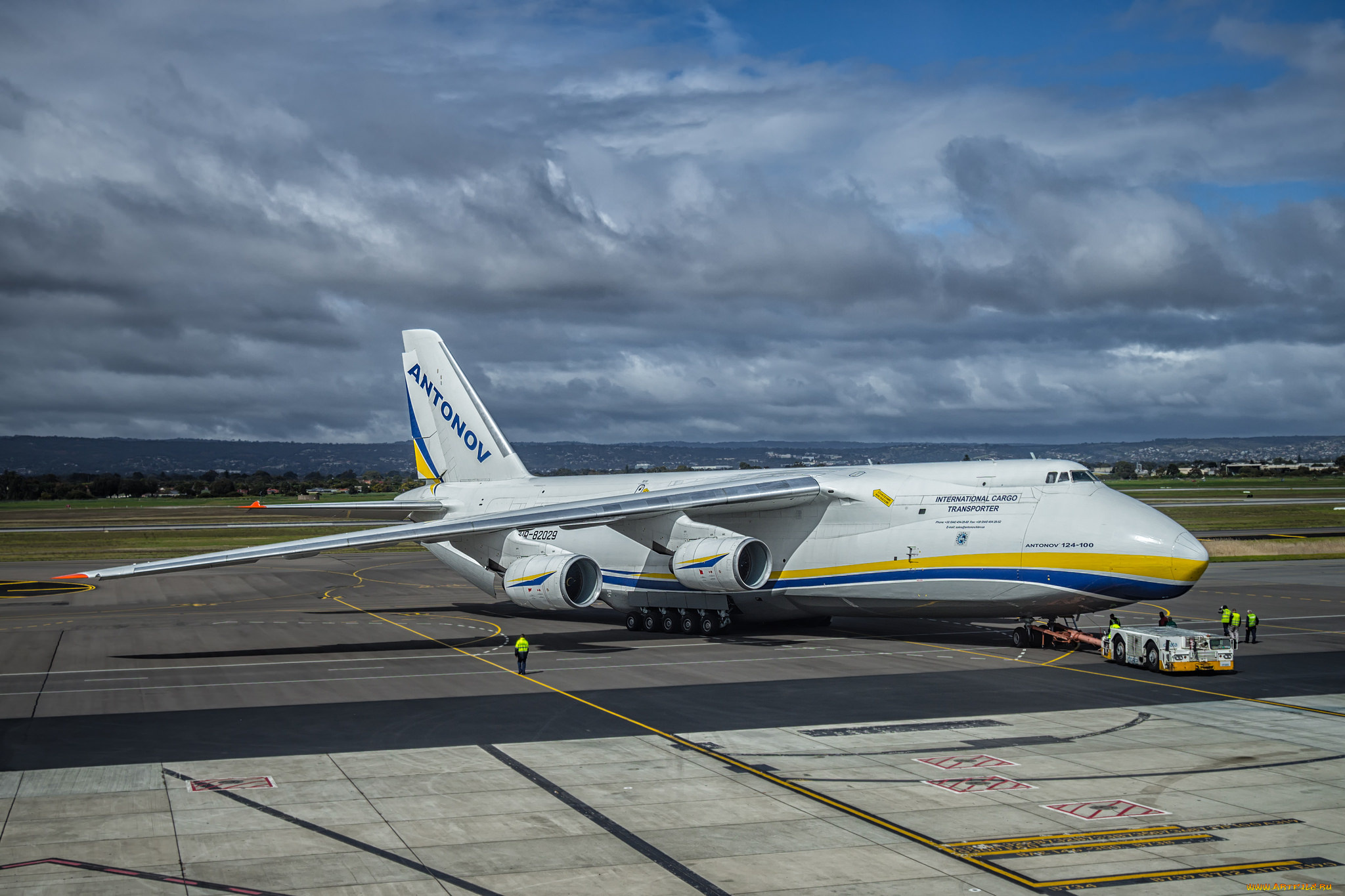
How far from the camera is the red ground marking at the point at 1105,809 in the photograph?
568 inches

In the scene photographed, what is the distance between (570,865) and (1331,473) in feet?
649

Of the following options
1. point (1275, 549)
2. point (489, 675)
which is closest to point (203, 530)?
point (489, 675)

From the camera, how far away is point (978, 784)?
16.0 metres

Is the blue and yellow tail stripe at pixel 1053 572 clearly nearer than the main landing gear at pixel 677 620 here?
Yes

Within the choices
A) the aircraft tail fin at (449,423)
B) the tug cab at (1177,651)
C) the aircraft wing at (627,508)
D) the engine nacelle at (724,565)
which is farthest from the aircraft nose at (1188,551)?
the aircraft tail fin at (449,423)

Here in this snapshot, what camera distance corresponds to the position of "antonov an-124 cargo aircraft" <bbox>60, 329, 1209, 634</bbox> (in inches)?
1083

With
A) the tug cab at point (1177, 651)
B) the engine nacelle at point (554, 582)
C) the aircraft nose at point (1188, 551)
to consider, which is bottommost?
the tug cab at point (1177, 651)

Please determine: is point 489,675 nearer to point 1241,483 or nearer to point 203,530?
point 203,530

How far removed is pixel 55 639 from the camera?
3344 cm

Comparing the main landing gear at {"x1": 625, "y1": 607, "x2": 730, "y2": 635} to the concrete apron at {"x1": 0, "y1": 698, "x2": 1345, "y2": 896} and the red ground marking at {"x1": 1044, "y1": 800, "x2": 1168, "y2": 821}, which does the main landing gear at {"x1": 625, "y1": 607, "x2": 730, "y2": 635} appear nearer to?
the concrete apron at {"x1": 0, "y1": 698, "x2": 1345, "y2": 896}

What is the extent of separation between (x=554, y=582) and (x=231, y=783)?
14802 mm

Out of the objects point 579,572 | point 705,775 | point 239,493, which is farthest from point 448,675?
point 239,493

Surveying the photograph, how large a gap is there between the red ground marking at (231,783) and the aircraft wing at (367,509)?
13631mm

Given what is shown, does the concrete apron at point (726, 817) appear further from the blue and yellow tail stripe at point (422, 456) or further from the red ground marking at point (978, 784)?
the blue and yellow tail stripe at point (422, 456)
